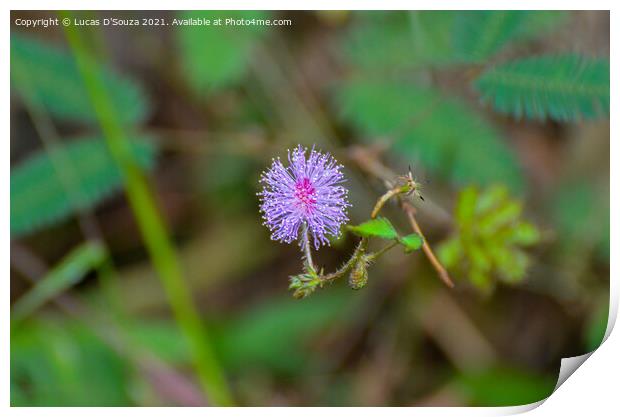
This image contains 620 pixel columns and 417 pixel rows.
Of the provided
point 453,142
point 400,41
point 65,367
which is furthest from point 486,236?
point 65,367

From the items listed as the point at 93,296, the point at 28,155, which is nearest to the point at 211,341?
the point at 93,296

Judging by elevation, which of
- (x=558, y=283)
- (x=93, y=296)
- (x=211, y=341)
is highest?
(x=93, y=296)

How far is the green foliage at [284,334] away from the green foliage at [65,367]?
37cm

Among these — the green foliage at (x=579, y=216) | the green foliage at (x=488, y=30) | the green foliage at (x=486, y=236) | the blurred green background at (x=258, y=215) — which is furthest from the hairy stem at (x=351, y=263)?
the green foliage at (x=579, y=216)

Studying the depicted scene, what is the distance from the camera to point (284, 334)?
7.28 feet

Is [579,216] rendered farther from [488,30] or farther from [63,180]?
[63,180]

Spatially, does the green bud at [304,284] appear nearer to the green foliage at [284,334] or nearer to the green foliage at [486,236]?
the green foliage at [486,236]

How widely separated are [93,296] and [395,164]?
107 centimetres

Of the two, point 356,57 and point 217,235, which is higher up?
point 356,57

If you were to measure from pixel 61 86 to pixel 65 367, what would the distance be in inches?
33.7

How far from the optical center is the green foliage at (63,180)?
1816 mm

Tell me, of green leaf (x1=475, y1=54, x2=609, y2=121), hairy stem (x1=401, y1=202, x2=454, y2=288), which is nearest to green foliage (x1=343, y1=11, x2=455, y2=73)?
green leaf (x1=475, y1=54, x2=609, y2=121)
